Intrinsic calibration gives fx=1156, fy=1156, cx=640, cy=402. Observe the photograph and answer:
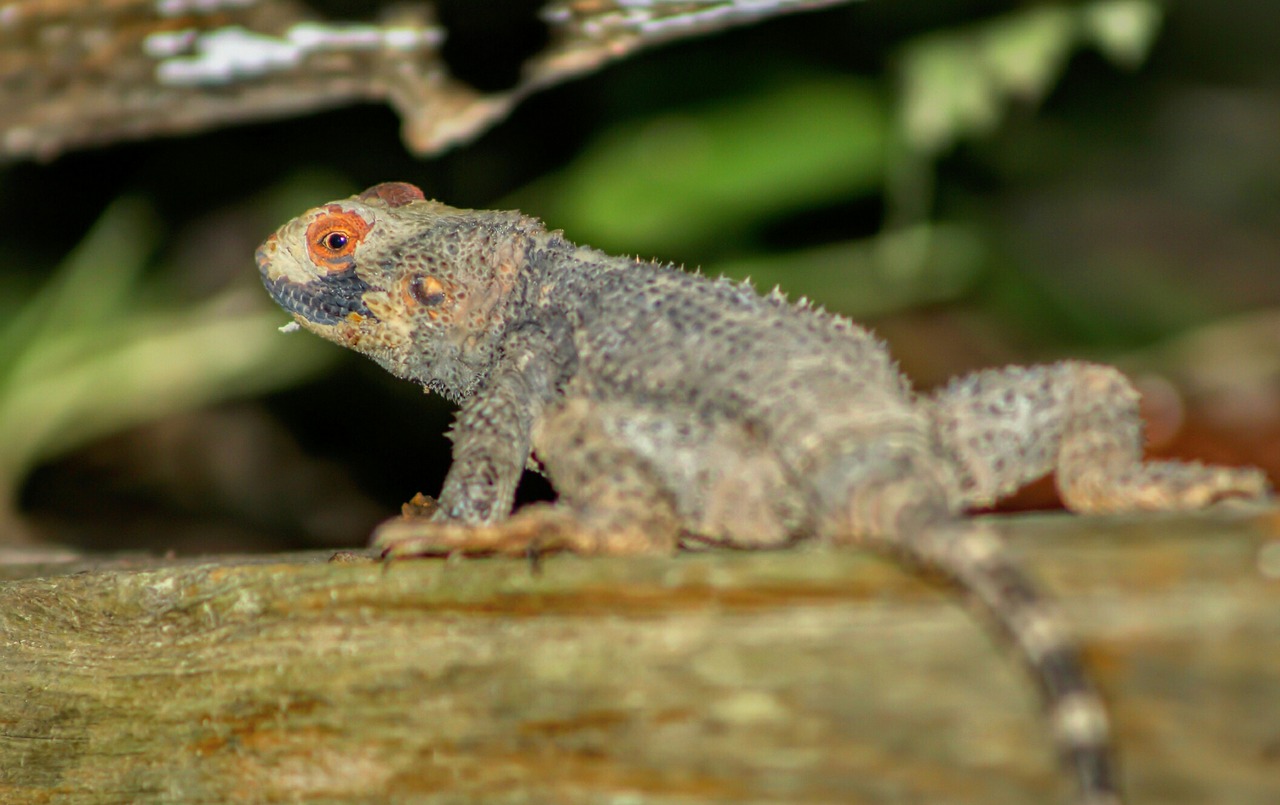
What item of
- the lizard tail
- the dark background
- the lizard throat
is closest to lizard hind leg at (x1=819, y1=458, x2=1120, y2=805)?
the lizard tail

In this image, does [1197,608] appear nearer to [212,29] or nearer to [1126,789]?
[1126,789]

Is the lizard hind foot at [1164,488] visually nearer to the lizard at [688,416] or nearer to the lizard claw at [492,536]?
the lizard at [688,416]

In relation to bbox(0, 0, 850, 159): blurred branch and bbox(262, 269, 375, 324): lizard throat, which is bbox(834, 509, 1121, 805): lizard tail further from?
bbox(0, 0, 850, 159): blurred branch

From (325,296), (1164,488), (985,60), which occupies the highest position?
(985,60)

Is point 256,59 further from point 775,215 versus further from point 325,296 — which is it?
point 775,215

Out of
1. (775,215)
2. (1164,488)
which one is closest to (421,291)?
(1164,488)

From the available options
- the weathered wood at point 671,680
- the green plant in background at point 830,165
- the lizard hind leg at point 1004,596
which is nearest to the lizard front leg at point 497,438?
the weathered wood at point 671,680
